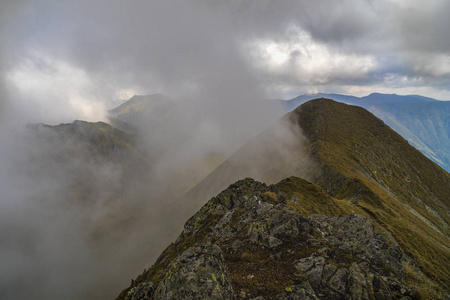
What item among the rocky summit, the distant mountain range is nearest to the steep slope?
the distant mountain range

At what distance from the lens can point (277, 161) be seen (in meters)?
167

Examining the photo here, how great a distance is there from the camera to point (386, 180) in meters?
120

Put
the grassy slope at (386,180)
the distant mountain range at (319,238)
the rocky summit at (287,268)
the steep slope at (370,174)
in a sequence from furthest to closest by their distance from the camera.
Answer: the steep slope at (370,174)
the grassy slope at (386,180)
the distant mountain range at (319,238)
the rocky summit at (287,268)

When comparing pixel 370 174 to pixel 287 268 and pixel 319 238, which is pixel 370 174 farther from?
pixel 287 268

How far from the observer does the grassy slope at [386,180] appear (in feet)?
213

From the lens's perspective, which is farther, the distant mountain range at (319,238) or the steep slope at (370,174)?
the steep slope at (370,174)

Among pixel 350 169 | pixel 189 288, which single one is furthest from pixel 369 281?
pixel 350 169

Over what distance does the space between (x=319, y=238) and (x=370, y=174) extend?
122519 mm

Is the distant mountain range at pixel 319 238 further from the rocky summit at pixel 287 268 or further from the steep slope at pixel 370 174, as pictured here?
the steep slope at pixel 370 174

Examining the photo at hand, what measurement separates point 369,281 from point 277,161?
155m

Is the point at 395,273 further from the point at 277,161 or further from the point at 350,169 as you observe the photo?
the point at 277,161

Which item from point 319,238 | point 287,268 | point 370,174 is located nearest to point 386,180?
point 370,174

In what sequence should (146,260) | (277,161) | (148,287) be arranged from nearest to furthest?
(148,287), (277,161), (146,260)

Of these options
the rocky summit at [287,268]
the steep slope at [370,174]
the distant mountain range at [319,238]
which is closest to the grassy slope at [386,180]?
the steep slope at [370,174]
